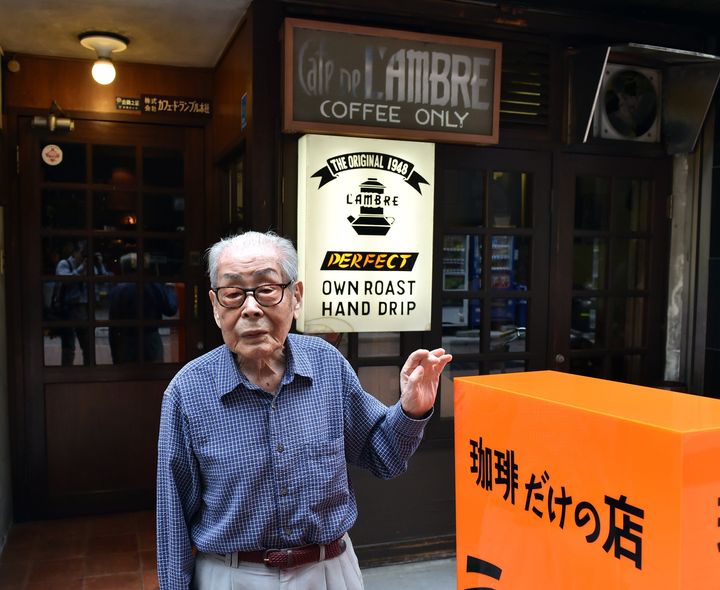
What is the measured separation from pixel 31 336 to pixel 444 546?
3.15 metres

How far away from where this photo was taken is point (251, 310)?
6.04 feet

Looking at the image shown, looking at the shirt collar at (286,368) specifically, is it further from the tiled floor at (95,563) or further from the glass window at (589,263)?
the glass window at (589,263)

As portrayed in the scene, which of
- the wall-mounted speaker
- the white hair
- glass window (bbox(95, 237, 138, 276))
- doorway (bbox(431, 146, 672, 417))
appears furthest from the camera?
glass window (bbox(95, 237, 138, 276))

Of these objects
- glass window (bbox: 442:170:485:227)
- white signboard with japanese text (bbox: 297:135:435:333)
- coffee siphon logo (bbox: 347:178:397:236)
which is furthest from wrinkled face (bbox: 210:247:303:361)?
glass window (bbox: 442:170:485:227)

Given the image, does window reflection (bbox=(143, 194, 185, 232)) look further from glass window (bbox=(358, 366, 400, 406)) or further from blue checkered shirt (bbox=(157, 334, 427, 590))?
blue checkered shirt (bbox=(157, 334, 427, 590))

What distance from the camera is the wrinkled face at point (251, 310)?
73.0 inches

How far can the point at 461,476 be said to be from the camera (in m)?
1.79

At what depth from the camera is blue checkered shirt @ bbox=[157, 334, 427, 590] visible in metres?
1.78

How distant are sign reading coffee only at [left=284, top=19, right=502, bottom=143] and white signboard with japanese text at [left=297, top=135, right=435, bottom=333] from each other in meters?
0.12

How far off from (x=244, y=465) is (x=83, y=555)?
3.09m

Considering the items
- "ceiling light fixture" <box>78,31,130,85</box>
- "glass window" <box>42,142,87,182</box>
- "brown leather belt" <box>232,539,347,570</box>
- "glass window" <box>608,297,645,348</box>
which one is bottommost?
"brown leather belt" <box>232,539,347,570</box>

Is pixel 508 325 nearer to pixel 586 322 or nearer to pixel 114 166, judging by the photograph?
pixel 586 322

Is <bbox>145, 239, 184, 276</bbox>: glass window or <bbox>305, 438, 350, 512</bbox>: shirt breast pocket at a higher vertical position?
<bbox>145, 239, 184, 276</bbox>: glass window

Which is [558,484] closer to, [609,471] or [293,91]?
[609,471]
